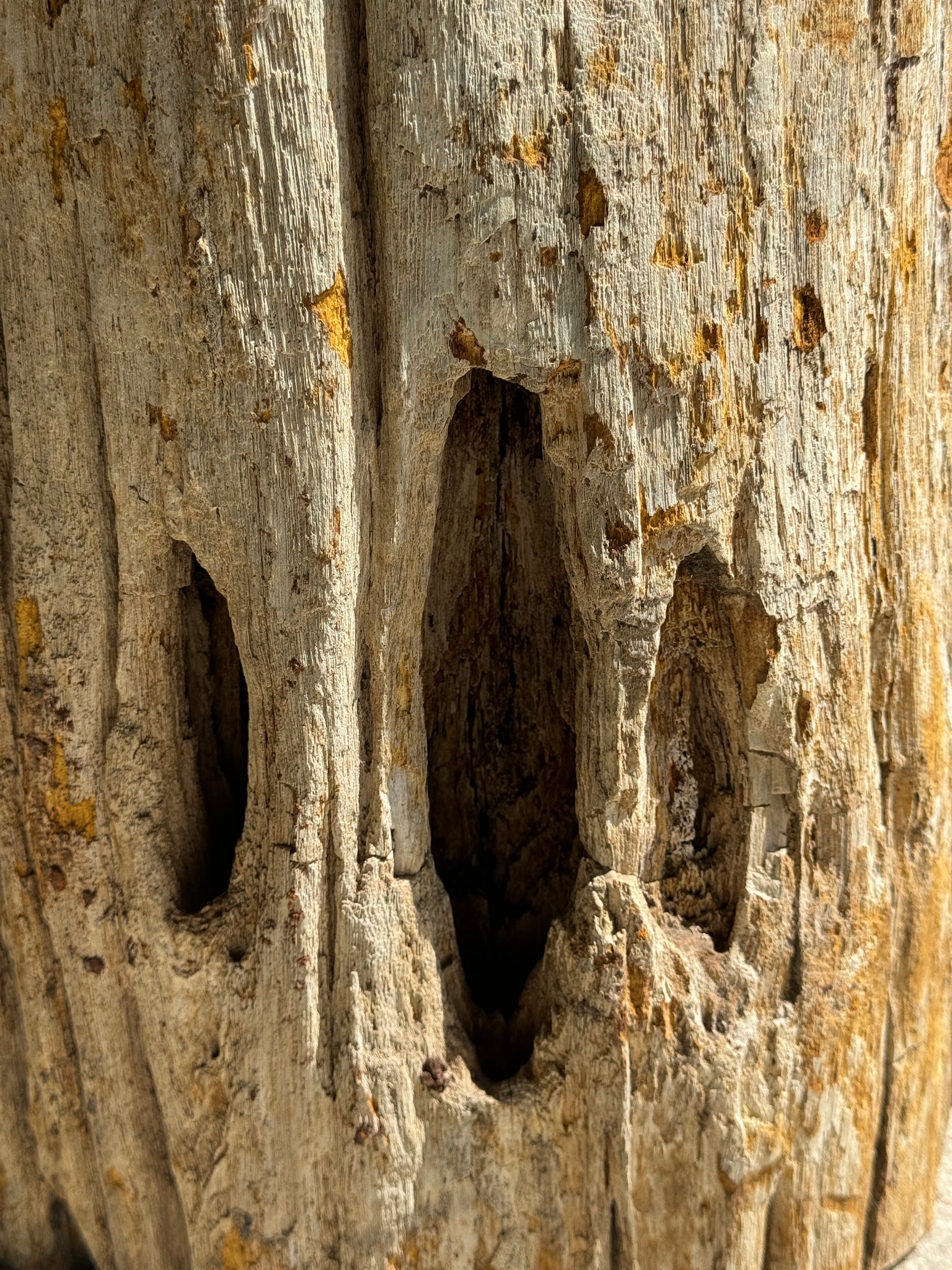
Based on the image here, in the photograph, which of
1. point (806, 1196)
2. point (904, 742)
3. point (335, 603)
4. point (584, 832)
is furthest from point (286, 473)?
point (806, 1196)

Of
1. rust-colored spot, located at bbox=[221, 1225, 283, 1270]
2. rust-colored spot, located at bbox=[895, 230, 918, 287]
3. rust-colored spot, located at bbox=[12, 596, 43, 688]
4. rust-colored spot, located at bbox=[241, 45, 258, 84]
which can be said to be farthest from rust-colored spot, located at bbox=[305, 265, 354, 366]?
rust-colored spot, located at bbox=[221, 1225, 283, 1270]

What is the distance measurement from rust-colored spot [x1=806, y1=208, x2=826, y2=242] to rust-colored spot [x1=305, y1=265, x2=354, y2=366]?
701 millimetres

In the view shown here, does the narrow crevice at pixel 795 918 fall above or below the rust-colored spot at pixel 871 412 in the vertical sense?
below

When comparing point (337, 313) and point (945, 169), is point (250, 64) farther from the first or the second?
point (945, 169)

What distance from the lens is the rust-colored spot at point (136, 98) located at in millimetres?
1488

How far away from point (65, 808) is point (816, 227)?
149 centimetres

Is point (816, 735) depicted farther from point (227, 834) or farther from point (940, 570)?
point (227, 834)

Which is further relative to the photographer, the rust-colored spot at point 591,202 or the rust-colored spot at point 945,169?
the rust-colored spot at point 945,169

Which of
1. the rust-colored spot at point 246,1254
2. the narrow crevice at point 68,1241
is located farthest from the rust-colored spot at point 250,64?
the narrow crevice at point 68,1241

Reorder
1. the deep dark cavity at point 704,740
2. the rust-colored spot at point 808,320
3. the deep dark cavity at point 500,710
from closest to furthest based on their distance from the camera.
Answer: the rust-colored spot at point 808,320
the deep dark cavity at point 704,740
the deep dark cavity at point 500,710

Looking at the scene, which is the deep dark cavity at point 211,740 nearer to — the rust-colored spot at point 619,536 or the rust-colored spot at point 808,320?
the rust-colored spot at point 619,536

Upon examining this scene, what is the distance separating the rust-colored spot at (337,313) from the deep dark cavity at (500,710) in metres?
0.34

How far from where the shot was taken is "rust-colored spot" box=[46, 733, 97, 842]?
5.81ft

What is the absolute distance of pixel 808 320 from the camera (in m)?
1.67
